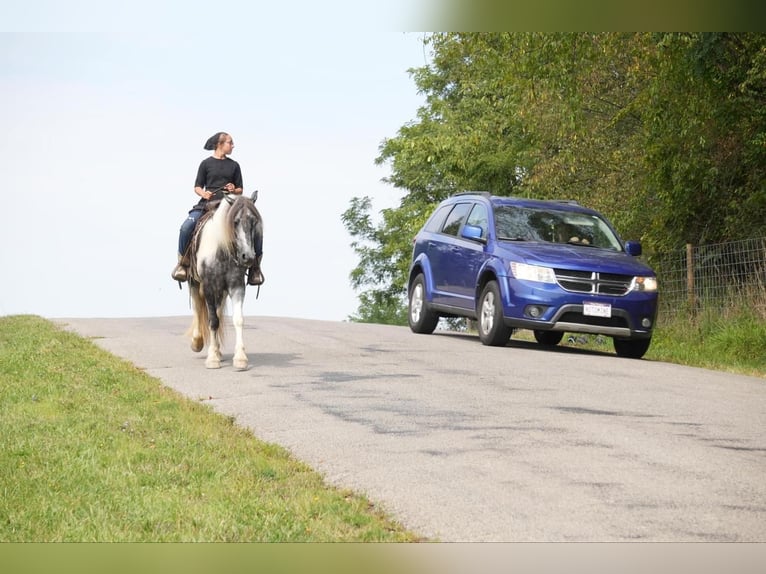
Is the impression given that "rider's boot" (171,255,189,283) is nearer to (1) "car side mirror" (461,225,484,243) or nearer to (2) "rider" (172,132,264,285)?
(2) "rider" (172,132,264,285)

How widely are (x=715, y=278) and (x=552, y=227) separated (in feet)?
14.5

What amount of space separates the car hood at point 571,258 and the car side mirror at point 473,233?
1.82ft

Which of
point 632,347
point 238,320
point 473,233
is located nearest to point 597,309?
point 632,347

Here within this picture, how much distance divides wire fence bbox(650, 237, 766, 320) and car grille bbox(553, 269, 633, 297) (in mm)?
3451

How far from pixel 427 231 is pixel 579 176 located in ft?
36.1

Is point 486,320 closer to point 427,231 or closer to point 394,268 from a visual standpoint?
point 427,231

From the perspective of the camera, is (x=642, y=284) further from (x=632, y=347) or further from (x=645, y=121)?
(x=645, y=121)

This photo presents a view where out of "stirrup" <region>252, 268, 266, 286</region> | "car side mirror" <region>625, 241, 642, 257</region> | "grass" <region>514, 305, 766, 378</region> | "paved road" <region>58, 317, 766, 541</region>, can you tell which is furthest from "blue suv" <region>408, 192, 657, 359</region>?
"stirrup" <region>252, 268, 266, 286</region>

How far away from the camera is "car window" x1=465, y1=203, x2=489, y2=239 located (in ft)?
62.7

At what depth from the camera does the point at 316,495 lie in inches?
300

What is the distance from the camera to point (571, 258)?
17.8 m

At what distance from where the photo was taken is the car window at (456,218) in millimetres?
20219

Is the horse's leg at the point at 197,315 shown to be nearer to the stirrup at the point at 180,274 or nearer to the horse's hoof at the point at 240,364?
the stirrup at the point at 180,274

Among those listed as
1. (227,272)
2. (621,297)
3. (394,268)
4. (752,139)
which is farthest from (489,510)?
(394,268)
